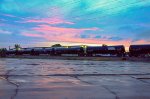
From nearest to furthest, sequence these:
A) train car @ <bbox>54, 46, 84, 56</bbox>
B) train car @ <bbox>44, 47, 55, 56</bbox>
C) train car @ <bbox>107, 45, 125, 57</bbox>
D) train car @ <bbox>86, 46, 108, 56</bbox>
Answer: train car @ <bbox>107, 45, 125, 57</bbox> → train car @ <bbox>86, 46, 108, 56</bbox> → train car @ <bbox>54, 46, 84, 56</bbox> → train car @ <bbox>44, 47, 55, 56</bbox>

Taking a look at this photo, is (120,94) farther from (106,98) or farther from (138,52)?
(138,52)

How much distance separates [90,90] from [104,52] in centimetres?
8550

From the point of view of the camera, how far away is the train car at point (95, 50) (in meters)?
97.7

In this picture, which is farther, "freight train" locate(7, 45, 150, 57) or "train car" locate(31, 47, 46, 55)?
"train car" locate(31, 47, 46, 55)

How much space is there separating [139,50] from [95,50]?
16671mm

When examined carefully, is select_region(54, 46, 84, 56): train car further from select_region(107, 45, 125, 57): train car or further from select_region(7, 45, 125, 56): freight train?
select_region(107, 45, 125, 57): train car

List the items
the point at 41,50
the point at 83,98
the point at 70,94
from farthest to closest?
1. the point at 41,50
2. the point at 70,94
3. the point at 83,98

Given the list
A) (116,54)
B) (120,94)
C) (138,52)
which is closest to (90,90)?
(120,94)

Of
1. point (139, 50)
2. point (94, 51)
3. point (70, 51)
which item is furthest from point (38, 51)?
point (139, 50)

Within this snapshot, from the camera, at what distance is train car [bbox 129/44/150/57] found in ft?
277

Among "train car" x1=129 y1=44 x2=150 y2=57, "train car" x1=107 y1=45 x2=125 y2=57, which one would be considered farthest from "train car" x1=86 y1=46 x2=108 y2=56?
"train car" x1=129 y1=44 x2=150 y2=57

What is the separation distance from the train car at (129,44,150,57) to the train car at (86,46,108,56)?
9.81 m

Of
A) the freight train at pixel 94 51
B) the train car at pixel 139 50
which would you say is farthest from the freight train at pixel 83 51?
the train car at pixel 139 50

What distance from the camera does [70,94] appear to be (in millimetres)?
11977
